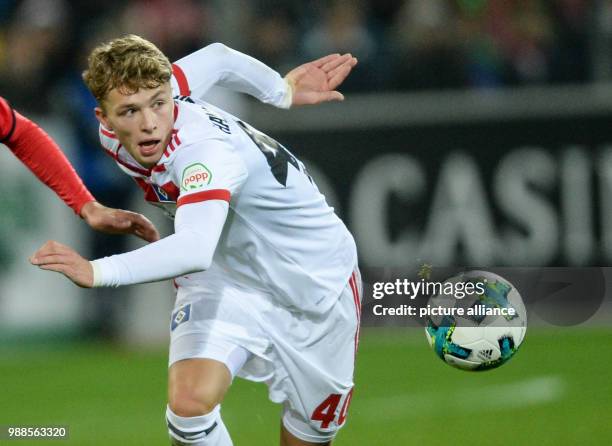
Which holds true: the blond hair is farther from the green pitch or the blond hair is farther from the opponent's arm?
the green pitch

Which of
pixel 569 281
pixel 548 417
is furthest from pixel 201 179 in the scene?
pixel 569 281

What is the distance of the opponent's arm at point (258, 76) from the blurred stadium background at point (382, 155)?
13.2 ft

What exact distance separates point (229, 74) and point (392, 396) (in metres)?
3.32

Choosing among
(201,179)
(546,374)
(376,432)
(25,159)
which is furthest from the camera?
(546,374)

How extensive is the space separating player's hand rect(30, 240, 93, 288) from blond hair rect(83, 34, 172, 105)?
0.70 meters

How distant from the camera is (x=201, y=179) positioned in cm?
448

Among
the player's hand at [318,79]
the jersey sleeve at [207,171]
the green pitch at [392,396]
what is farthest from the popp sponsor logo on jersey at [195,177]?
the green pitch at [392,396]

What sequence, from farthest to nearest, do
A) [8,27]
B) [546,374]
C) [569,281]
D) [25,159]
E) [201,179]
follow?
[8,27]
[569,281]
[546,374]
[25,159]
[201,179]

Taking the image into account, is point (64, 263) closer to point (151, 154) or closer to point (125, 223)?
point (151, 154)

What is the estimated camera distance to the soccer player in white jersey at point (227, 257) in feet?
14.6

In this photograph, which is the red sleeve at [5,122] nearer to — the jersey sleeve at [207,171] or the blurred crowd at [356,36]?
the jersey sleeve at [207,171]

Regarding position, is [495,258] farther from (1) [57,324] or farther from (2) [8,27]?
(2) [8,27]

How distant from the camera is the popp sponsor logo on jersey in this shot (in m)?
4.47

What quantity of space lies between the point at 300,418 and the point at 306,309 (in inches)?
20.9
